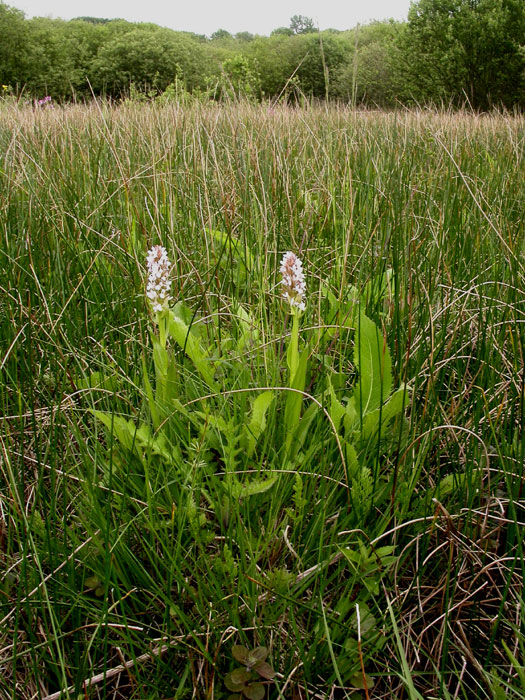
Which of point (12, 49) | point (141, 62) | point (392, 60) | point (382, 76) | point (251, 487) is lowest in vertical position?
point (251, 487)

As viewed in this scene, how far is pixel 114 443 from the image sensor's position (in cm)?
119

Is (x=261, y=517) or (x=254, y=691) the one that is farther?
(x=261, y=517)

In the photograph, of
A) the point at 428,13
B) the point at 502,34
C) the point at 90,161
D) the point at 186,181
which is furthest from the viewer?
the point at 428,13

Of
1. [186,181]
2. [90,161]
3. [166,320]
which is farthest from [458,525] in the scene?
[90,161]

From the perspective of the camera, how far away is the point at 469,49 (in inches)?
535

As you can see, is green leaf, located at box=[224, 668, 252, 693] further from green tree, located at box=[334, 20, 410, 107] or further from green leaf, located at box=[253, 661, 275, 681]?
green tree, located at box=[334, 20, 410, 107]

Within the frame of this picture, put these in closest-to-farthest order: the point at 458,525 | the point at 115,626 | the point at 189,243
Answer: the point at 115,626
the point at 458,525
the point at 189,243

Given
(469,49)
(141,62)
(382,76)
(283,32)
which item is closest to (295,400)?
(141,62)

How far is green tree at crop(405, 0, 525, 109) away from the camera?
13.2m

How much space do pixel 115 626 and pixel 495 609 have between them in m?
0.66

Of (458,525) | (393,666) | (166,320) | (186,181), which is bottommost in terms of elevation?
(393,666)

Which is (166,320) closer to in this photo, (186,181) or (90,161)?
(186,181)

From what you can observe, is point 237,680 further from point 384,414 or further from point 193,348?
point 193,348

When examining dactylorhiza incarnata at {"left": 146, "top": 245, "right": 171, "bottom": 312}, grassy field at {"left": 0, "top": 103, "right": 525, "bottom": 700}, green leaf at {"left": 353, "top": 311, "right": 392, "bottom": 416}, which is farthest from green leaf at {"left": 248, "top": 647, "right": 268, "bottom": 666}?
dactylorhiza incarnata at {"left": 146, "top": 245, "right": 171, "bottom": 312}
